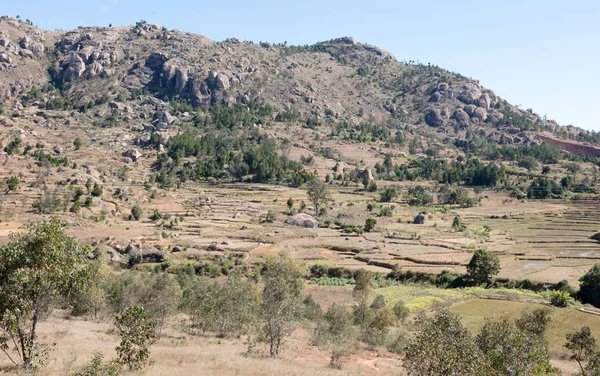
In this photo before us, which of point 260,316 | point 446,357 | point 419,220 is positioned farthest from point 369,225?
point 446,357

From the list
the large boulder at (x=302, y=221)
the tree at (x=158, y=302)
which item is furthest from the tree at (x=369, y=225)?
the tree at (x=158, y=302)

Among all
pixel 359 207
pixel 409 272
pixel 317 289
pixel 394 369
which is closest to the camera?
pixel 394 369

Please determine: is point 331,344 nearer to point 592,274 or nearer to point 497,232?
point 592,274

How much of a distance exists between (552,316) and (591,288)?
1240cm

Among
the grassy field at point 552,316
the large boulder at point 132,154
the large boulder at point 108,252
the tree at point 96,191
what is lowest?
the grassy field at point 552,316

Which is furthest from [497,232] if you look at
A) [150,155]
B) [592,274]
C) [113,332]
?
[150,155]

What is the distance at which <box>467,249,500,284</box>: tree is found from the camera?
252 ft

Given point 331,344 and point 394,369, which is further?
point 331,344

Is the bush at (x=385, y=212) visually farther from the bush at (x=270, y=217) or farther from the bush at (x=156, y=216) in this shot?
the bush at (x=156, y=216)

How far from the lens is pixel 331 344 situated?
44156 millimetres

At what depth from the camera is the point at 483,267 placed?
252 ft

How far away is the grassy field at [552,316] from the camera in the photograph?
52.9 metres

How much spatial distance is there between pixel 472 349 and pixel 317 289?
190ft

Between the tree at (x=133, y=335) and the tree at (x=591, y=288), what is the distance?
223 feet
